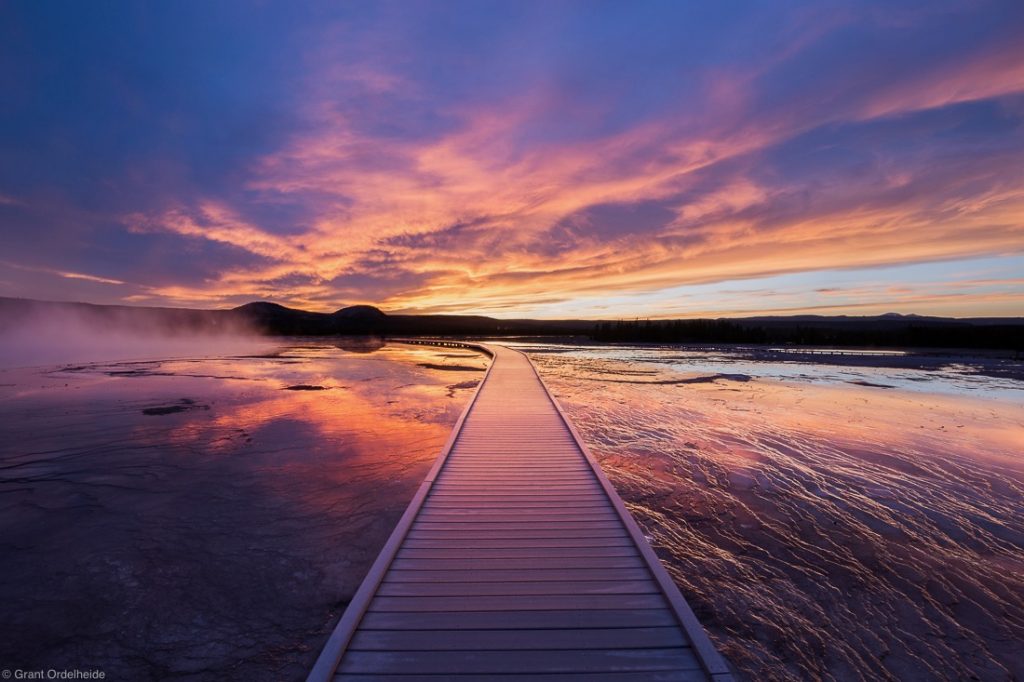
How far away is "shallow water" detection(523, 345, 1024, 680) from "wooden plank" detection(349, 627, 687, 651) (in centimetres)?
109

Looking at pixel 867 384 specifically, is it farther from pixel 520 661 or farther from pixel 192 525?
pixel 192 525

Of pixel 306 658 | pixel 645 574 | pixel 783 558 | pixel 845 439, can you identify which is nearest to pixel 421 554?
pixel 306 658

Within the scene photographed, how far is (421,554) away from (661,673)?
1.97 m

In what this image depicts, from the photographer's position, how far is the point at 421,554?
3756mm

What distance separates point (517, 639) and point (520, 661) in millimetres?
161

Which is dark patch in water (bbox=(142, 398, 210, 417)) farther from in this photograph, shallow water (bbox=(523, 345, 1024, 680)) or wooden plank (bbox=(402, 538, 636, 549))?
wooden plank (bbox=(402, 538, 636, 549))

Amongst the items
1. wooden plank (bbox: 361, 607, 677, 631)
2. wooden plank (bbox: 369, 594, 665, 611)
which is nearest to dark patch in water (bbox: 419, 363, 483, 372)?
wooden plank (bbox: 369, 594, 665, 611)

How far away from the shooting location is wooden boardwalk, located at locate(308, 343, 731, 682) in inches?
103

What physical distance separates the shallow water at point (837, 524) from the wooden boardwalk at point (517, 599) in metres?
0.95

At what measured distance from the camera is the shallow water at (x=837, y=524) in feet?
11.6

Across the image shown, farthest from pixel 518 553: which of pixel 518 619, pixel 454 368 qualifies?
pixel 454 368

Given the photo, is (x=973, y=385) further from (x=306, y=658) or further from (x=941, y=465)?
(x=306, y=658)

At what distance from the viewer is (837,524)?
5.41 meters

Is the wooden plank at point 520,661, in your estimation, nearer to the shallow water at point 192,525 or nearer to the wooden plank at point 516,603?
the wooden plank at point 516,603
